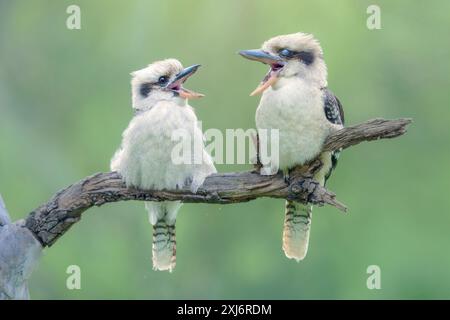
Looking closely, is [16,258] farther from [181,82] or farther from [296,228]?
[296,228]

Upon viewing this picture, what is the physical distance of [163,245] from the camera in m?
4.11

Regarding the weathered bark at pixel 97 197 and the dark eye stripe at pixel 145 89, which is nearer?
the weathered bark at pixel 97 197

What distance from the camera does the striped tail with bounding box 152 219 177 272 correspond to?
410 centimetres

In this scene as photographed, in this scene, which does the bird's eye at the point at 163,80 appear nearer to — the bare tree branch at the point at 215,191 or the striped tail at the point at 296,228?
the bare tree branch at the point at 215,191

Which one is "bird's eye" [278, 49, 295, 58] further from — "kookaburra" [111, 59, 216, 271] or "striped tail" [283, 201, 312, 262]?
"striped tail" [283, 201, 312, 262]

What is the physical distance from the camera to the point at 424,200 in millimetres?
7598

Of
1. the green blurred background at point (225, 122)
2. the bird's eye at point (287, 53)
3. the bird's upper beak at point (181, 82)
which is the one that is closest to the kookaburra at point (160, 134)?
the bird's upper beak at point (181, 82)

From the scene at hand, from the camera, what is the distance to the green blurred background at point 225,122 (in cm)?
729

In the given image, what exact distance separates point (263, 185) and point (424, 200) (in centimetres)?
429

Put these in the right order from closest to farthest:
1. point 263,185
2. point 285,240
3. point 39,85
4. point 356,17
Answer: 1. point 263,185
2. point 285,240
3. point 356,17
4. point 39,85

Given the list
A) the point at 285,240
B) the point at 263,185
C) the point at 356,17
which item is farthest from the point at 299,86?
the point at 356,17

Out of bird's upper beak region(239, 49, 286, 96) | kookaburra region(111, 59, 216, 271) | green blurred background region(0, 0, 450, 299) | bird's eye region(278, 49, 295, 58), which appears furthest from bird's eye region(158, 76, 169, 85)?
green blurred background region(0, 0, 450, 299)

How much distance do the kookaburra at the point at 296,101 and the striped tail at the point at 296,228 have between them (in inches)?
7.9

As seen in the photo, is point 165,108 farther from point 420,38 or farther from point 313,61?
point 420,38
